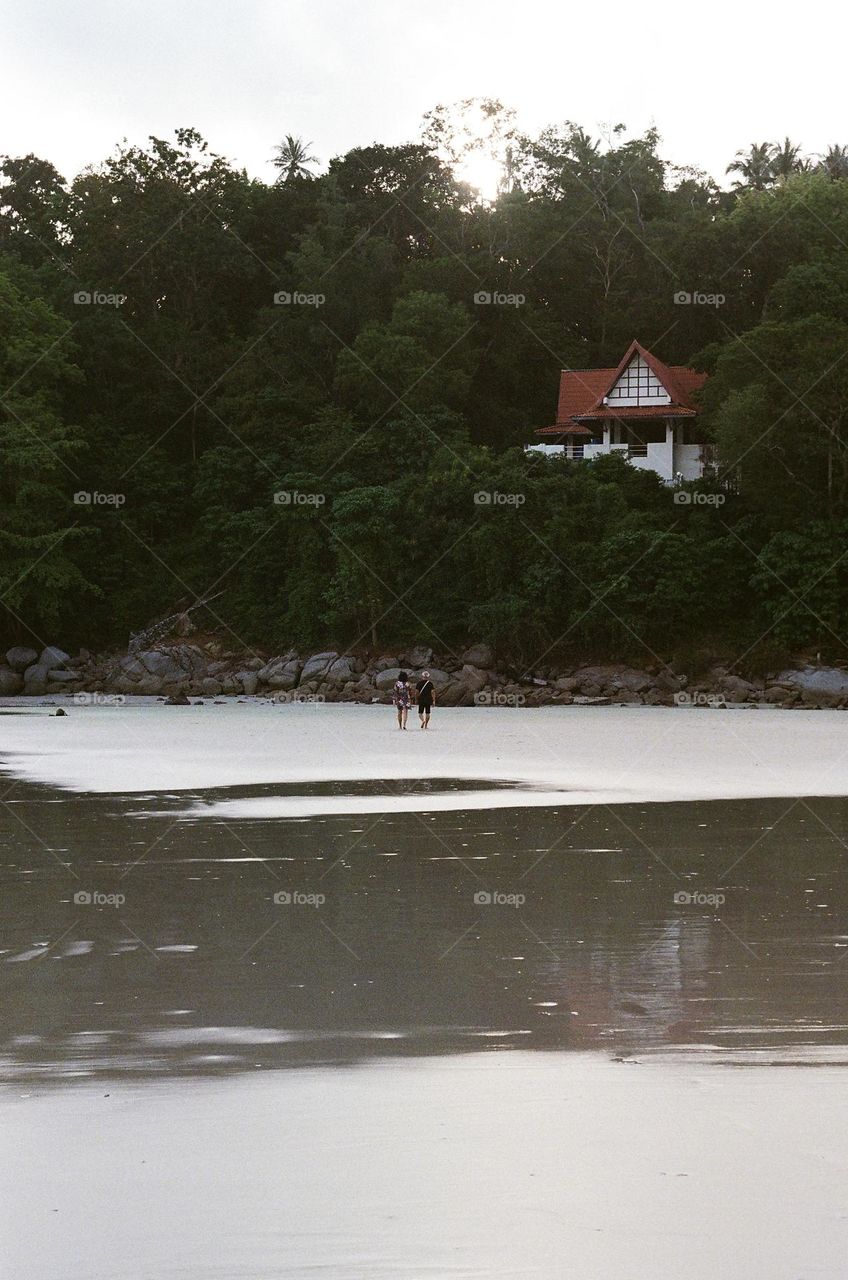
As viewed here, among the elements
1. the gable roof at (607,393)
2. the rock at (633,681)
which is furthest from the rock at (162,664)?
the gable roof at (607,393)

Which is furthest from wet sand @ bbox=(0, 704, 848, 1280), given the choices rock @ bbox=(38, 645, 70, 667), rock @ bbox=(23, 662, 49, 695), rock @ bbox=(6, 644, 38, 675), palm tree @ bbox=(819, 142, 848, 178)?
palm tree @ bbox=(819, 142, 848, 178)

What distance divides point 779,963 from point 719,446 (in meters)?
54.2

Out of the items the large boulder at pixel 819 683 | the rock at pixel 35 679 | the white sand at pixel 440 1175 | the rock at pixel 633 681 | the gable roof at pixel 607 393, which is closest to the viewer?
the white sand at pixel 440 1175

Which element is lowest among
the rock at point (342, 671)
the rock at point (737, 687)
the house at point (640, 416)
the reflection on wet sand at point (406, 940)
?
the reflection on wet sand at point (406, 940)

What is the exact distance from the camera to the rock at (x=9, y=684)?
67.0m

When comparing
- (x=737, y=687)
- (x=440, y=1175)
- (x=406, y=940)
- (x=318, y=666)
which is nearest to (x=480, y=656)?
(x=318, y=666)

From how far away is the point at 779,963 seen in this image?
9.95m

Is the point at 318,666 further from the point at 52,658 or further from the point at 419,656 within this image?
the point at 52,658

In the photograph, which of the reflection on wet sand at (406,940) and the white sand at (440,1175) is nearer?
the white sand at (440,1175)

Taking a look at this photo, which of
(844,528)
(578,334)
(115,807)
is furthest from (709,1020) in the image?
(578,334)

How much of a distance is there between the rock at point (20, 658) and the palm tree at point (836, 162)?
51.2 meters

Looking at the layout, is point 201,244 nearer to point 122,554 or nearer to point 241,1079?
point 122,554

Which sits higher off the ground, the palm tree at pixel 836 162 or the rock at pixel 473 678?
the palm tree at pixel 836 162

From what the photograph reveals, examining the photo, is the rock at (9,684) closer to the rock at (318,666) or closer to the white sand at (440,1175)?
the rock at (318,666)
